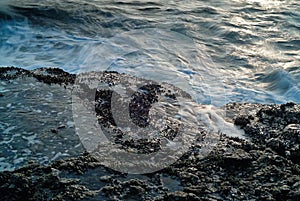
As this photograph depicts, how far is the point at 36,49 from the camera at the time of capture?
877cm

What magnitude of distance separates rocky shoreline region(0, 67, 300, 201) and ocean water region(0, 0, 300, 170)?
32cm

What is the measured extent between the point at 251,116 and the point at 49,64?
4661mm

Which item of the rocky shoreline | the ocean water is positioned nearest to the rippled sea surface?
the ocean water

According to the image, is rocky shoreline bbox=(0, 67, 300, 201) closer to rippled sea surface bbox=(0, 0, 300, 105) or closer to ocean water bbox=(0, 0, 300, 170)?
ocean water bbox=(0, 0, 300, 170)

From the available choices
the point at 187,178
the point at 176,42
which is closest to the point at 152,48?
the point at 176,42

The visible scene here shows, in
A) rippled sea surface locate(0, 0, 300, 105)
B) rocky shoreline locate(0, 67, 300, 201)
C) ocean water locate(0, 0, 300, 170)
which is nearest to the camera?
rocky shoreline locate(0, 67, 300, 201)

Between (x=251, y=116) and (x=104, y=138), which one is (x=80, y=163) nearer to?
(x=104, y=138)

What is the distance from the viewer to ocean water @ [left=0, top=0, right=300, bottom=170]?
183 inches

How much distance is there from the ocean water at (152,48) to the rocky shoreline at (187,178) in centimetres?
32

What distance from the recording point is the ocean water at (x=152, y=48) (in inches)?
183

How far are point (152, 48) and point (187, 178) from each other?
5543mm

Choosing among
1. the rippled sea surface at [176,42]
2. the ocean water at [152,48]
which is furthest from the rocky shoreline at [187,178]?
the rippled sea surface at [176,42]

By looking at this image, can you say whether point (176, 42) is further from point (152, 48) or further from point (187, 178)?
point (187, 178)

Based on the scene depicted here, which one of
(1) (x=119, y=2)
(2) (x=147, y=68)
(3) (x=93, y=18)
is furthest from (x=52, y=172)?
(1) (x=119, y=2)
